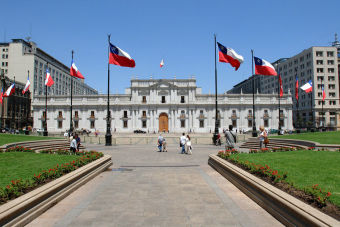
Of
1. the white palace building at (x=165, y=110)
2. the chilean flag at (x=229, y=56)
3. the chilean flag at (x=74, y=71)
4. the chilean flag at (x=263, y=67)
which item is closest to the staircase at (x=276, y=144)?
the chilean flag at (x=263, y=67)

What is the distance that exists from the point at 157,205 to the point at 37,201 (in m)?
2.86

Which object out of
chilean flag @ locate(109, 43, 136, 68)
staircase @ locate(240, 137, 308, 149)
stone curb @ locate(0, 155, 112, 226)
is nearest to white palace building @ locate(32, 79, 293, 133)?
staircase @ locate(240, 137, 308, 149)

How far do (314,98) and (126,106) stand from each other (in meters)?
52.7

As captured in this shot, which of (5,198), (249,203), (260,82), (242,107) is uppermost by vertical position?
(260,82)

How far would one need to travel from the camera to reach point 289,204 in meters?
4.79

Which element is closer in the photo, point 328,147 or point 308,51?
point 328,147

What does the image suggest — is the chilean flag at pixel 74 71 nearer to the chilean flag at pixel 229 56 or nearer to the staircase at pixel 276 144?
the chilean flag at pixel 229 56

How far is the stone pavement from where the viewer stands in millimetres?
5148

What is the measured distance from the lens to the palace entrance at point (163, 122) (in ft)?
205

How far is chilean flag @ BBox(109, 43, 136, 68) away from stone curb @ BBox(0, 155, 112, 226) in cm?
1476

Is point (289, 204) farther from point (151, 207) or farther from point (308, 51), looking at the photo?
point (308, 51)

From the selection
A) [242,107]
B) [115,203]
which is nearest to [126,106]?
[242,107]

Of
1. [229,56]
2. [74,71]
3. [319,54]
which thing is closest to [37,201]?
[229,56]

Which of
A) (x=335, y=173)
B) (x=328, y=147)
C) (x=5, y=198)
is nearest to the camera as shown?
(x=5, y=198)
